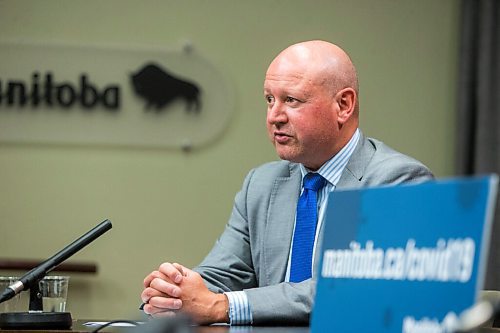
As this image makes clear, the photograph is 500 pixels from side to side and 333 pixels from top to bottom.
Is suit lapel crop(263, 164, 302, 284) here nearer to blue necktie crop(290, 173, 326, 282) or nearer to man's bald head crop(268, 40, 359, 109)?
blue necktie crop(290, 173, 326, 282)

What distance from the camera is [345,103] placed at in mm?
2766

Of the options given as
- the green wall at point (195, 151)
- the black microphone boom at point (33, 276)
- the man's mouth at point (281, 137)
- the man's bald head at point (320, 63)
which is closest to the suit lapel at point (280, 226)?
the man's mouth at point (281, 137)

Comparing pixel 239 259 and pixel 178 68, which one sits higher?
pixel 178 68

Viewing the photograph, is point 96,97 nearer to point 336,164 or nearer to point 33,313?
point 336,164

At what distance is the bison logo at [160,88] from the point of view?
445 cm

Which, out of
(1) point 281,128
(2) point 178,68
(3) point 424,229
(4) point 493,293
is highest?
(2) point 178,68

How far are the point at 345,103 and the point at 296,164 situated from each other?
0.24m

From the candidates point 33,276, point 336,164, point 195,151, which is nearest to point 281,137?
point 336,164

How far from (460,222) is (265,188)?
154 cm

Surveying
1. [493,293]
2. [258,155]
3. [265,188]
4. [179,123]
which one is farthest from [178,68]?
[493,293]

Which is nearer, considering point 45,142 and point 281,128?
point 281,128

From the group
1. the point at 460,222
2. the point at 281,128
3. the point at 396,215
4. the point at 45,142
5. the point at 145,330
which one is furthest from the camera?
the point at 45,142

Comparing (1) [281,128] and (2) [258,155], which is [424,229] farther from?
(2) [258,155]

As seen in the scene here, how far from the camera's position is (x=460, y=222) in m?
1.30
